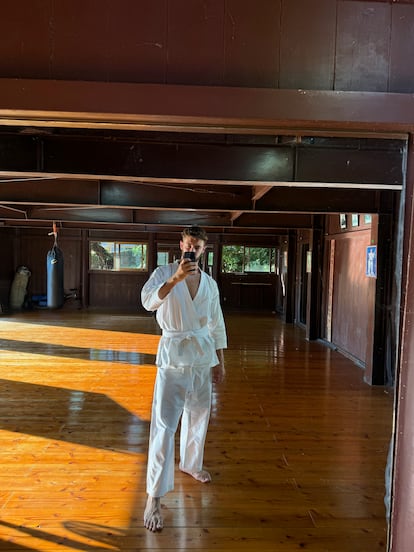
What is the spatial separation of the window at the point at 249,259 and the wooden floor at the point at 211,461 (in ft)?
20.4

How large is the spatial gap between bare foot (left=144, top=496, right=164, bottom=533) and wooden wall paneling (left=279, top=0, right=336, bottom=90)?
6.48 feet

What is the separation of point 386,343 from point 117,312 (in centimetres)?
733

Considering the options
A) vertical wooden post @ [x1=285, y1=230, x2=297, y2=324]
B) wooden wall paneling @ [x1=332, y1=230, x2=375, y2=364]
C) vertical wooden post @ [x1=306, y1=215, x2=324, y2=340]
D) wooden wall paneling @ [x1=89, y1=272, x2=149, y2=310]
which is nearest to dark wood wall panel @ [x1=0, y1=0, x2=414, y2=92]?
wooden wall paneling @ [x1=332, y1=230, x2=375, y2=364]

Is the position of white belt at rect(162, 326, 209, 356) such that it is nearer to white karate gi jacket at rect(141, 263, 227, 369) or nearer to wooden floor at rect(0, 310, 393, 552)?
white karate gi jacket at rect(141, 263, 227, 369)

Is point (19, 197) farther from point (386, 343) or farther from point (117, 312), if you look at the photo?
point (117, 312)

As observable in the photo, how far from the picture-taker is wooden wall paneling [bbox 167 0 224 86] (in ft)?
3.85

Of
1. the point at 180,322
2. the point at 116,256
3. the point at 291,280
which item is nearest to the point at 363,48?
the point at 180,322

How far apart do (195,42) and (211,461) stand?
98.9 inches

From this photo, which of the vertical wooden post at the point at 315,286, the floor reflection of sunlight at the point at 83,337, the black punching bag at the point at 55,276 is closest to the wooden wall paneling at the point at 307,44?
the floor reflection of sunlight at the point at 83,337

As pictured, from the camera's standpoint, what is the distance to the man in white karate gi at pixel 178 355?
6.75 ft

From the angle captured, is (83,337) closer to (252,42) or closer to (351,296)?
(351,296)

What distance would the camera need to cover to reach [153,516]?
6.81ft

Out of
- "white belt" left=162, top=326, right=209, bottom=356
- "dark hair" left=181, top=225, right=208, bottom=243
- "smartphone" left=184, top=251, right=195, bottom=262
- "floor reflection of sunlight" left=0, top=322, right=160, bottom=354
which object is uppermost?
"dark hair" left=181, top=225, right=208, bottom=243

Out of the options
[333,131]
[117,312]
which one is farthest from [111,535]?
[117,312]
